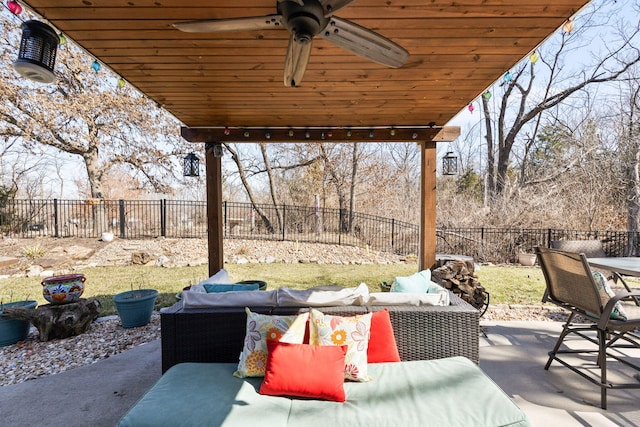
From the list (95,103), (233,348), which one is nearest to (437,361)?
(233,348)

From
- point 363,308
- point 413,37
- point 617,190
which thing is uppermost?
point 413,37

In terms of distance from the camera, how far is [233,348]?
7.00 ft

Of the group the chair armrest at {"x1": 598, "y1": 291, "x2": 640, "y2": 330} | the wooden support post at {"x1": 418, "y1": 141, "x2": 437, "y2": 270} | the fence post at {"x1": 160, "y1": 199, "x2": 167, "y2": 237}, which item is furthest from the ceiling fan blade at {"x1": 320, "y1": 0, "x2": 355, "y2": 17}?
the fence post at {"x1": 160, "y1": 199, "x2": 167, "y2": 237}

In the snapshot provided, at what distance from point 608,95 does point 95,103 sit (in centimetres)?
1481

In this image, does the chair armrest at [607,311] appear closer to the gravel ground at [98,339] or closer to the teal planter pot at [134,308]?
the gravel ground at [98,339]

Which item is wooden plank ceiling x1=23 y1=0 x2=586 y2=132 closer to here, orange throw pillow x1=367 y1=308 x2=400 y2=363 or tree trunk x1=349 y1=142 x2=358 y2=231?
orange throw pillow x1=367 y1=308 x2=400 y2=363

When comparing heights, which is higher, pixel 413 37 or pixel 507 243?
pixel 413 37

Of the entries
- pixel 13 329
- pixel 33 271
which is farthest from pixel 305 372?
pixel 33 271

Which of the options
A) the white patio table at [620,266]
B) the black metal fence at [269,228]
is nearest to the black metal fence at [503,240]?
the black metal fence at [269,228]

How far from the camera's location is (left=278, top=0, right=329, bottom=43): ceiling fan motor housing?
142cm

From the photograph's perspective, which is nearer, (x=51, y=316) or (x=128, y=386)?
(x=128, y=386)

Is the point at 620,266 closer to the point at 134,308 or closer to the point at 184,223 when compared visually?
the point at 134,308

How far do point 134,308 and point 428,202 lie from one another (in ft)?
12.0

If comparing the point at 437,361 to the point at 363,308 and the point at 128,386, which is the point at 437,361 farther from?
the point at 128,386
